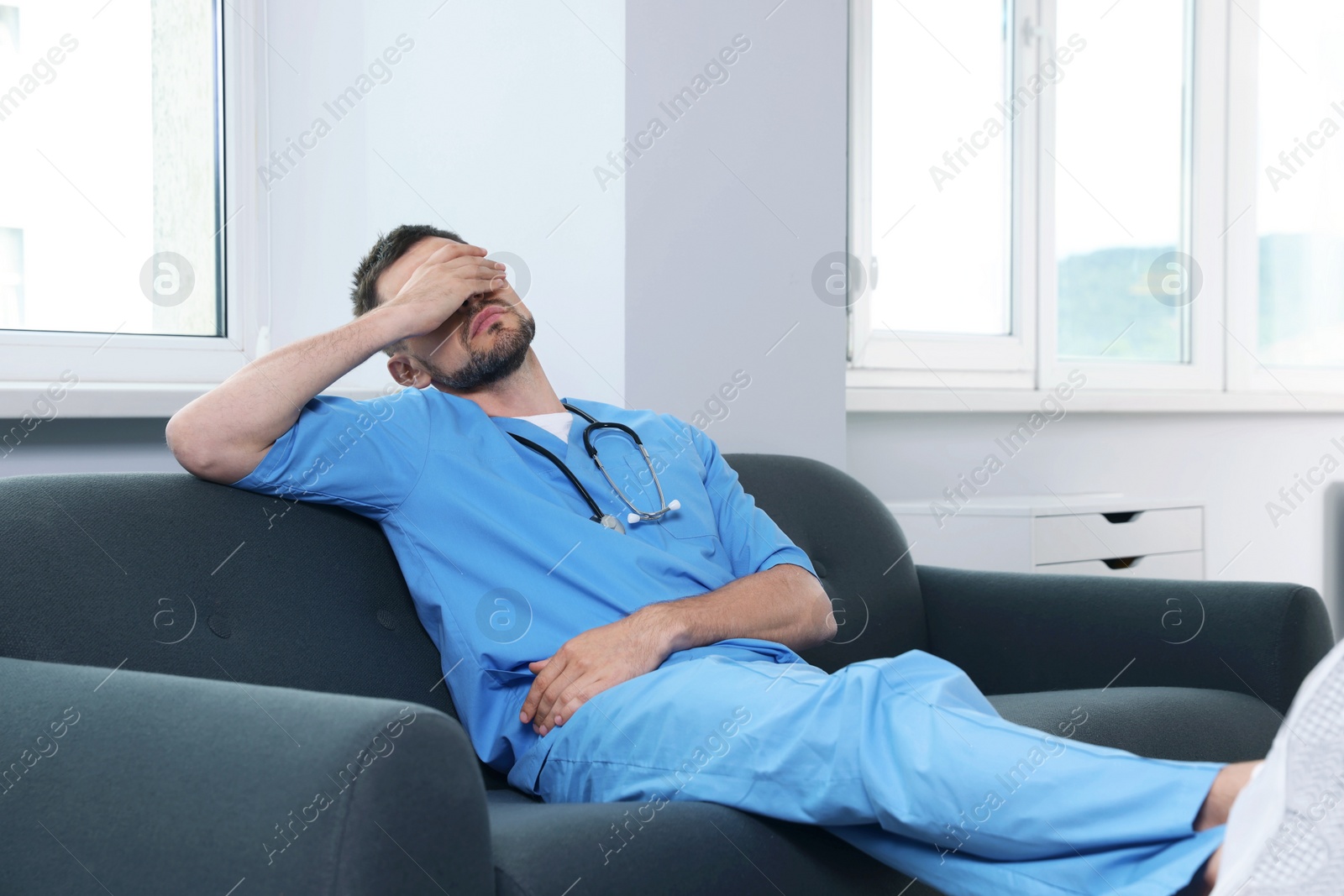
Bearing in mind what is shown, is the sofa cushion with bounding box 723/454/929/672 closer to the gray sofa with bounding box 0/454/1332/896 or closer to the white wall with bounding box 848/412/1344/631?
the gray sofa with bounding box 0/454/1332/896

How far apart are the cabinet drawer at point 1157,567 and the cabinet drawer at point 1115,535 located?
0.01 m

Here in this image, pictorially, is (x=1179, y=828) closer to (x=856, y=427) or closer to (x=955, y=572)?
(x=955, y=572)

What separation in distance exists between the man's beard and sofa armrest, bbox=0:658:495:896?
703 millimetres

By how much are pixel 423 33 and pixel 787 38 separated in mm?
710

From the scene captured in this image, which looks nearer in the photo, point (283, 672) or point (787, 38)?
point (283, 672)

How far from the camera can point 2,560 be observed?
1221 millimetres

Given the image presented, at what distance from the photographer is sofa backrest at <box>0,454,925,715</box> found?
4.06 feet

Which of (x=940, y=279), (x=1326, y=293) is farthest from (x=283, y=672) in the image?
(x=1326, y=293)

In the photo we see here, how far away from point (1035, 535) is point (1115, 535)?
0.93ft

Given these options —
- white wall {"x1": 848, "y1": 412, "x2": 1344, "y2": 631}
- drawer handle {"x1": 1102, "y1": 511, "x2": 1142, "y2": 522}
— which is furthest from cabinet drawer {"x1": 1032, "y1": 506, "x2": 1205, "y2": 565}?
white wall {"x1": 848, "y1": 412, "x2": 1344, "y2": 631}

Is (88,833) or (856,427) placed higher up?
(856,427)

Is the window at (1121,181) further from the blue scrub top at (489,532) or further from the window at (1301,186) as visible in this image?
the blue scrub top at (489,532)

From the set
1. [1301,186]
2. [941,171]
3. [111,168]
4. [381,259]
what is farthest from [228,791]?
[1301,186]

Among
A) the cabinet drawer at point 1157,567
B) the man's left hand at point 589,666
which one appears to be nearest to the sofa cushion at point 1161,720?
the man's left hand at point 589,666
